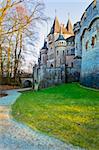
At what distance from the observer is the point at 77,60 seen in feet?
97.1

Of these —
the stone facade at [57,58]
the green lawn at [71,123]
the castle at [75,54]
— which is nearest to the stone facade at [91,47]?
the castle at [75,54]

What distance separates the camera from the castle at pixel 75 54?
19.4m

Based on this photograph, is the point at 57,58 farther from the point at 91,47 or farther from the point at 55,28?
the point at 91,47

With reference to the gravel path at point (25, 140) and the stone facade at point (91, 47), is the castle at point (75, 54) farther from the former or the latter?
the gravel path at point (25, 140)

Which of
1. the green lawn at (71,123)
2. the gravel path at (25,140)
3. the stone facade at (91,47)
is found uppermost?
the stone facade at (91,47)

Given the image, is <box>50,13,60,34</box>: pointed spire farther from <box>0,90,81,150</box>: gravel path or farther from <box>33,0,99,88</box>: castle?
<box>0,90,81,150</box>: gravel path

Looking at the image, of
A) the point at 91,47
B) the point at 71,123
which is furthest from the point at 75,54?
the point at 71,123

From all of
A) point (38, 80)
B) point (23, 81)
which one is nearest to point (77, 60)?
point (38, 80)

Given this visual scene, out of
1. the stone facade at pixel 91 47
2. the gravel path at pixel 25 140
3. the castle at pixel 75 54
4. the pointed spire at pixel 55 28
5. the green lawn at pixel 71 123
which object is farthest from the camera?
the pointed spire at pixel 55 28

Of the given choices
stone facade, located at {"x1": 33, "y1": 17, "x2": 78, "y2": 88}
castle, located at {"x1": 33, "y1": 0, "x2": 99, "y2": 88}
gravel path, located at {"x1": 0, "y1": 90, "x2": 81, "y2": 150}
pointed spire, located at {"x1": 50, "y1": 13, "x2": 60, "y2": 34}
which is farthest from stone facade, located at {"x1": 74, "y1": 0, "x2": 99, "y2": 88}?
pointed spire, located at {"x1": 50, "y1": 13, "x2": 60, "y2": 34}

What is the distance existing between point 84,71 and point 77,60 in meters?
6.98

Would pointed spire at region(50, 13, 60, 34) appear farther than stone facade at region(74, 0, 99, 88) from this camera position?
Yes

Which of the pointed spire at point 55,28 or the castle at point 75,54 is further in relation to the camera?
the pointed spire at point 55,28

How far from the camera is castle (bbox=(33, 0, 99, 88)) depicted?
19.4 metres
